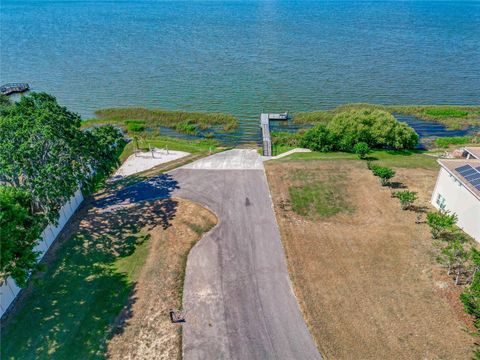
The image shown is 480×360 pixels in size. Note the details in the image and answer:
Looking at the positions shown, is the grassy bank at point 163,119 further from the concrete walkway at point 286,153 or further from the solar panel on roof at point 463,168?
the solar panel on roof at point 463,168

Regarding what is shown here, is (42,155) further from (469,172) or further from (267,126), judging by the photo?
(469,172)

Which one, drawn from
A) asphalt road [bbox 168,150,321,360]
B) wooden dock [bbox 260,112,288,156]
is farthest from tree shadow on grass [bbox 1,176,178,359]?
wooden dock [bbox 260,112,288,156]

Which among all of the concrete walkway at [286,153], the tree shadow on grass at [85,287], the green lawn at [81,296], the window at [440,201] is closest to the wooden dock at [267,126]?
the concrete walkway at [286,153]

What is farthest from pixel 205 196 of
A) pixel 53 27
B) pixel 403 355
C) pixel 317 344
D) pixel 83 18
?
pixel 83 18

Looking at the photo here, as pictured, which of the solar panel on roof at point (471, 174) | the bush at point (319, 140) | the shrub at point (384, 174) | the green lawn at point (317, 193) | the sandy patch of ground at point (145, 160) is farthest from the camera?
the bush at point (319, 140)

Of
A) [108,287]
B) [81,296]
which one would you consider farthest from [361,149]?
[81,296]

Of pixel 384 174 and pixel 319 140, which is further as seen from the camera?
pixel 319 140
